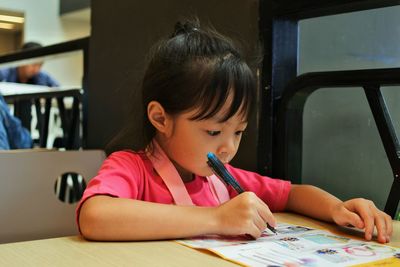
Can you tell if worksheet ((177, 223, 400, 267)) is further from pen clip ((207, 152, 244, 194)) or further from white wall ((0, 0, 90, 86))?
white wall ((0, 0, 90, 86))

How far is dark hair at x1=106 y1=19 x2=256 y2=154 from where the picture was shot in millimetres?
864

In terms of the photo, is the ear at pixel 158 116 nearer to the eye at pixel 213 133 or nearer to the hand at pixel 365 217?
the eye at pixel 213 133

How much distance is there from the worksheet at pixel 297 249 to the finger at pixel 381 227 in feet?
0.07

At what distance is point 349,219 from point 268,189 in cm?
21

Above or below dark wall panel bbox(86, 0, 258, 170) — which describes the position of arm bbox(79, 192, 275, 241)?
below

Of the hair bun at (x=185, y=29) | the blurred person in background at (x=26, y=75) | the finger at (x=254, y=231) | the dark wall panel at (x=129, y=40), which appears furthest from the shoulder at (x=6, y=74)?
the finger at (x=254, y=231)

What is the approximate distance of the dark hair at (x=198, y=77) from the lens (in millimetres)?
864

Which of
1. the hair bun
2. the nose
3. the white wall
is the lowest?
the nose

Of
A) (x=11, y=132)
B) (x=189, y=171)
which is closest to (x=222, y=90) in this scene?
(x=189, y=171)

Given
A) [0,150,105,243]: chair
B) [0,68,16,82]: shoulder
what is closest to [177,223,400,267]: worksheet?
[0,150,105,243]: chair

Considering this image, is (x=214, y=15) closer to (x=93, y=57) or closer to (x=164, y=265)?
(x=93, y=57)

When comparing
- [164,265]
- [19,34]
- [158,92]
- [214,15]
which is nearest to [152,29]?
[214,15]

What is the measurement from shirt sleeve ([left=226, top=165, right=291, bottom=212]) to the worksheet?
21 centimetres

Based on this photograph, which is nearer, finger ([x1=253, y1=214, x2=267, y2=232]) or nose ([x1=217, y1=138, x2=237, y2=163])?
finger ([x1=253, y1=214, x2=267, y2=232])
